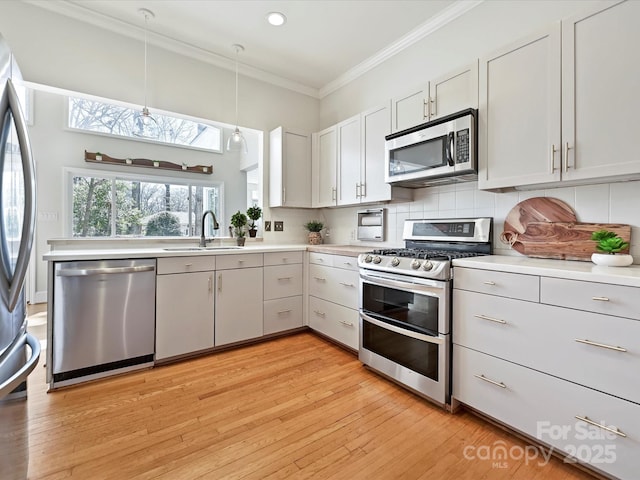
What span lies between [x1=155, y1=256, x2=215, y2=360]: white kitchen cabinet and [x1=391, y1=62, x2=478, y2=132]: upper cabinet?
2040 millimetres

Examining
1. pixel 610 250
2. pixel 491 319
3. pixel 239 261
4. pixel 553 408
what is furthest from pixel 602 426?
pixel 239 261

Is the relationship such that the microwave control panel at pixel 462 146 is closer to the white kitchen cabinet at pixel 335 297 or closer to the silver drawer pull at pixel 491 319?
the silver drawer pull at pixel 491 319

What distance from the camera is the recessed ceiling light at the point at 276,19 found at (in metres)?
2.58

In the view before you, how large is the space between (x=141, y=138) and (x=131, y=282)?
4637mm

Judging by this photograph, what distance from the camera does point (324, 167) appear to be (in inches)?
139

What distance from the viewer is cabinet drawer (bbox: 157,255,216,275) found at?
2455mm

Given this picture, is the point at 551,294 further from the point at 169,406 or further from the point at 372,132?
the point at 169,406

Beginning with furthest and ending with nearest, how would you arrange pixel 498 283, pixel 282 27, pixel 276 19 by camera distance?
pixel 282 27 < pixel 276 19 < pixel 498 283

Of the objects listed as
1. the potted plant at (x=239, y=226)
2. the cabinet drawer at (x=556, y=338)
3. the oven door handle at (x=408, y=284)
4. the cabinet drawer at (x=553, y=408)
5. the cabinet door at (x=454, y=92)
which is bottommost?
the cabinet drawer at (x=553, y=408)

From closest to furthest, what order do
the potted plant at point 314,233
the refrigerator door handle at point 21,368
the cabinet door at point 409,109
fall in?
the refrigerator door handle at point 21,368
the cabinet door at point 409,109
the potted plant at point 314,233

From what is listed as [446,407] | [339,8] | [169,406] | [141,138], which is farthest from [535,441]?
[141,138]

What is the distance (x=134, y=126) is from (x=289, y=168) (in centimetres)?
406

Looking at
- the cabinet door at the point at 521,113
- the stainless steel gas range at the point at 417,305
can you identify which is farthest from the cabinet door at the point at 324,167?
the cabinet door at the point at 521,113

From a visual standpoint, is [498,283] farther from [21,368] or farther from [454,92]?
[21,368]
